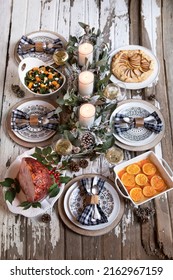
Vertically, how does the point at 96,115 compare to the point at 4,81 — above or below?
below

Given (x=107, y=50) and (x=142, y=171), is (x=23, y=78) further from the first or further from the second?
(x=142, y=171)

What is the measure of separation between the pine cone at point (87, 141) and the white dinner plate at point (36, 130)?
0.16 metres

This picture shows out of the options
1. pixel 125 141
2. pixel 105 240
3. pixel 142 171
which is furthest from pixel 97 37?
pixel 105 240

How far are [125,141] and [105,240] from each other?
0.45 metres

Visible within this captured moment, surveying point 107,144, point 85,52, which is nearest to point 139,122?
point 107,144

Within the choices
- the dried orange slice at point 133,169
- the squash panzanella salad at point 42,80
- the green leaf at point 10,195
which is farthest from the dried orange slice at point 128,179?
the squash panzanella salad at point 42,80

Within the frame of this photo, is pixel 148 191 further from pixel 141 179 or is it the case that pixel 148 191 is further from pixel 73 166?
pixel 73 166

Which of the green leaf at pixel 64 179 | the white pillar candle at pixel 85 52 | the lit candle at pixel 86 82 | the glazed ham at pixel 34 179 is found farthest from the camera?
the white pillar candle at pixel 85 52

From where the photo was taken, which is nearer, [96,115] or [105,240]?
[105,240]

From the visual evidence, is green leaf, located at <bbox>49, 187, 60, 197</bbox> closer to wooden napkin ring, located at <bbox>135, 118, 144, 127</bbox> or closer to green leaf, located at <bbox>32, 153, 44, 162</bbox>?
green leaf, located at <bbox>32, 153, 44, 162</bbox>

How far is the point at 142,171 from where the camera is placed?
1591 mm

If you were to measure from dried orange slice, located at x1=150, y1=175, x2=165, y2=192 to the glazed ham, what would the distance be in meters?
0.42

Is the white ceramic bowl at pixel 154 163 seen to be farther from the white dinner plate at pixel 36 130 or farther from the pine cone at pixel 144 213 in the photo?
the white dinner plate at pixel 36 130

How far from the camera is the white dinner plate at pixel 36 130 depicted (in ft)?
5.58
